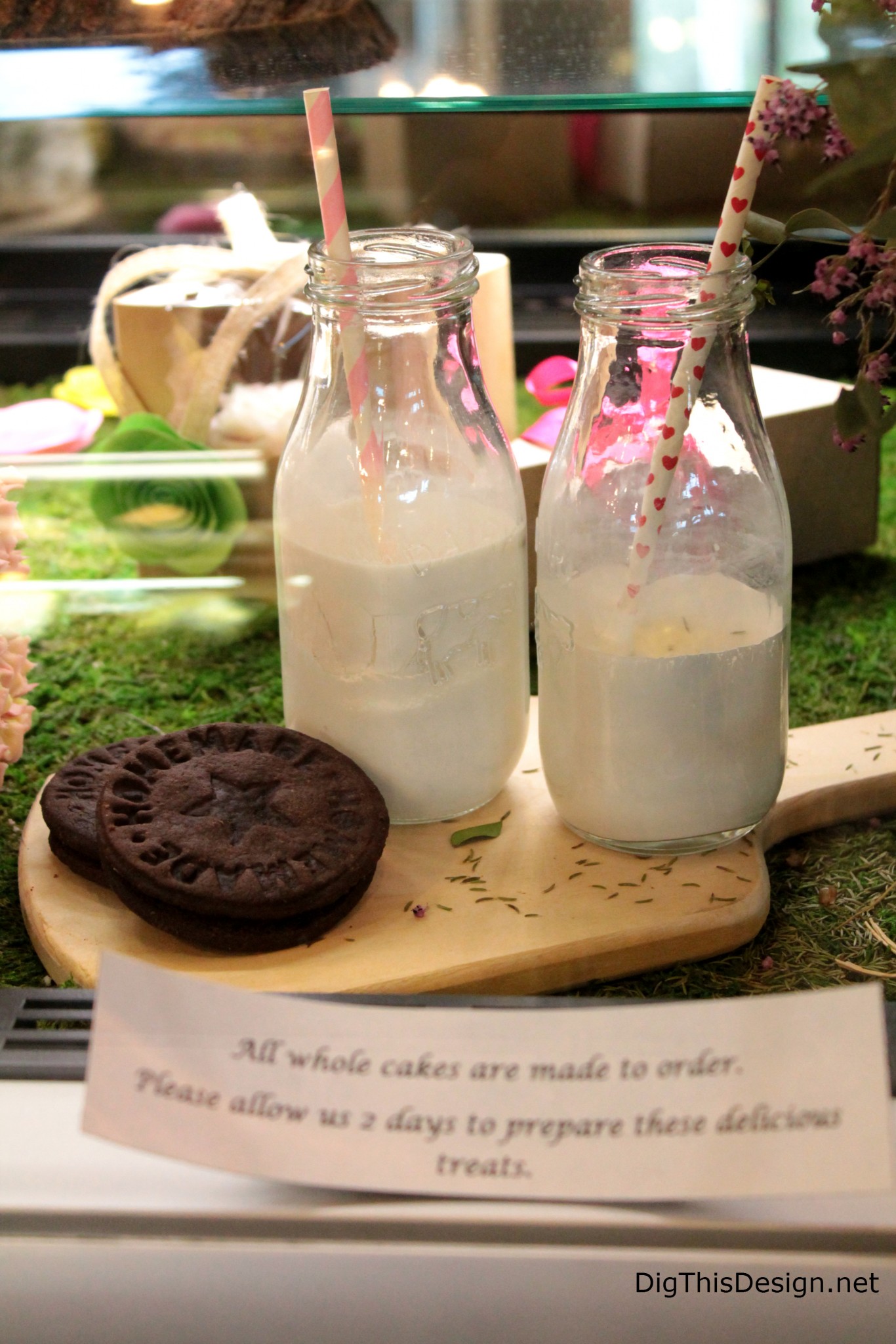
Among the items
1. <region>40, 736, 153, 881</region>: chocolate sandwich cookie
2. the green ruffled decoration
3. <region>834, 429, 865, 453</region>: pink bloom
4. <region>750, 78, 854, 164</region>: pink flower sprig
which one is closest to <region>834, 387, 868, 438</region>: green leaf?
<region>834, 429, 865, 453</region>: pink bloom

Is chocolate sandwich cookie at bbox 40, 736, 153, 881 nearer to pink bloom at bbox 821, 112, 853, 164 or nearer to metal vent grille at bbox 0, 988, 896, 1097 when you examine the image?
metal vent grille at bbox 0, 988, 896, 1097

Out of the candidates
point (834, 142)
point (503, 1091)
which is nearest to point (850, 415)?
point (834, 142)

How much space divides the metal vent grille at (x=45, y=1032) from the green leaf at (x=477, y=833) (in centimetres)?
21

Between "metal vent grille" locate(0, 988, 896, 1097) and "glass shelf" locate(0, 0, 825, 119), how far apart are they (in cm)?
46

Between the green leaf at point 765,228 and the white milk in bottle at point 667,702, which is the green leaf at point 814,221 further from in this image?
the white milk in bottle at point 667,702

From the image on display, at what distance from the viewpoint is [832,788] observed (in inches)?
26.5

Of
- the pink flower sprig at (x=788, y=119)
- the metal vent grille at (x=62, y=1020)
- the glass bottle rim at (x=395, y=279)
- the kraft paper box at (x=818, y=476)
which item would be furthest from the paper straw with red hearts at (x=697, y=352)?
the kraft paper box at (x=818, y=476)

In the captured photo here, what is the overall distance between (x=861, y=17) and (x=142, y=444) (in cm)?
62

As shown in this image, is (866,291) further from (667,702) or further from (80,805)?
(80,805)

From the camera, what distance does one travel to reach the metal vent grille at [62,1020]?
44 cm

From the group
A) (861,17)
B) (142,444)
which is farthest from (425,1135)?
(142,444)

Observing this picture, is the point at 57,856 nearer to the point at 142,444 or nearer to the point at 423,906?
the point at 423,906

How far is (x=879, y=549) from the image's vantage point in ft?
3.42

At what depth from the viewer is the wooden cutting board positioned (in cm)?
56
